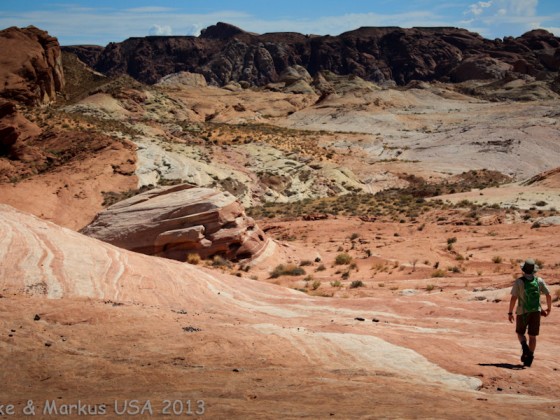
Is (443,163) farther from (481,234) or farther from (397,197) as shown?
(481,234)

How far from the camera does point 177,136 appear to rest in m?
42.6

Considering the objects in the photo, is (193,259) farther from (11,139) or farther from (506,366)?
(11,139)

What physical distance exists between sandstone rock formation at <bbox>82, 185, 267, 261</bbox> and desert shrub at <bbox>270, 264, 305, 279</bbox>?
1.15m

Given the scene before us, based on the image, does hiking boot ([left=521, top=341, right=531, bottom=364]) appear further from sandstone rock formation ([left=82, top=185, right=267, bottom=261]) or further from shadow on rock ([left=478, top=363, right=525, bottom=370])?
sandstone rock formation ([left=82, top=185, right=267, bottom=261])

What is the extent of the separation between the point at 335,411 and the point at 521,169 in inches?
1689

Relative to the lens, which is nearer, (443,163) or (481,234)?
(481,234)

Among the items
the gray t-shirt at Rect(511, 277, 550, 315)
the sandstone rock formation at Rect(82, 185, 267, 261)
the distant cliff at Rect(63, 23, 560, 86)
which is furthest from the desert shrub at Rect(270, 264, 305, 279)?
the distant cliff at Rect(63, 23, 560, 86)

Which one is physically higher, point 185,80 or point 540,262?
point 185,80

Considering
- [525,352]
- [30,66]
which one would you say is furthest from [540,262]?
[30,66]

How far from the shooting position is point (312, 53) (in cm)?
17362

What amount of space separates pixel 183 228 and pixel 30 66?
37.6 meters

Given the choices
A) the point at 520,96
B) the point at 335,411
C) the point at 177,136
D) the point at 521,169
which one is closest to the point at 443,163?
the point at 521,169

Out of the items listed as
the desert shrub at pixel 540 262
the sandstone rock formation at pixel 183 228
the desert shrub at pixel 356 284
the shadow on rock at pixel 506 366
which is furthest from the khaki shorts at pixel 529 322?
the sandstone rock formation at pixel 183 228

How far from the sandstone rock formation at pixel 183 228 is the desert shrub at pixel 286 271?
3.77 ft
